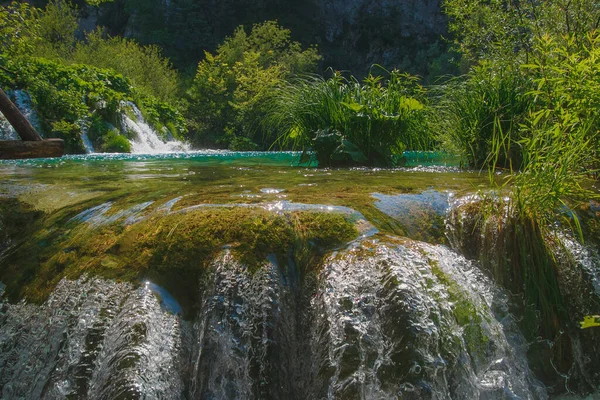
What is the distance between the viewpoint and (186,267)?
2576mm

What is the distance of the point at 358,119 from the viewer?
5824 millimetres

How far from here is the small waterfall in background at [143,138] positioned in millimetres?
14062

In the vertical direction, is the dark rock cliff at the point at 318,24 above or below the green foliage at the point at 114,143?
above

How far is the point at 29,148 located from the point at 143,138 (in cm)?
991

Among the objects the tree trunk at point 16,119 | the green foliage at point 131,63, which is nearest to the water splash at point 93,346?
the tree trunk at point 16,119

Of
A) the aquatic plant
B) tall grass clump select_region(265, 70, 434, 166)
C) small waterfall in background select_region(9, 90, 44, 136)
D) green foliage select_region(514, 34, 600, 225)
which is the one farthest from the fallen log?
small waterfall in background select_region(9, 90, 44, 136)

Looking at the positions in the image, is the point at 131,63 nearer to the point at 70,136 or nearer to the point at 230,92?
the point at 230,92

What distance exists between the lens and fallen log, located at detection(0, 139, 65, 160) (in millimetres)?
4839

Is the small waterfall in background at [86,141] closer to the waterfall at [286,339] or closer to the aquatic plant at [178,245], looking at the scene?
the aquatic plant at [178,245]

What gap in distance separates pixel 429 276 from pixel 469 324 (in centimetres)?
28

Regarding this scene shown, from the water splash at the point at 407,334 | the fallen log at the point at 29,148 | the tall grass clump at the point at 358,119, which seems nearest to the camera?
the water splash at the point at 407,334

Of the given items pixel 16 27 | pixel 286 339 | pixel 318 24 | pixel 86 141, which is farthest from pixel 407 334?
pixel 318 24

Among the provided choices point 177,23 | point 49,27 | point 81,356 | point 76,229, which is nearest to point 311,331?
point 81,356

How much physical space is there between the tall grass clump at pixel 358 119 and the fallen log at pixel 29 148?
8.01 feet
